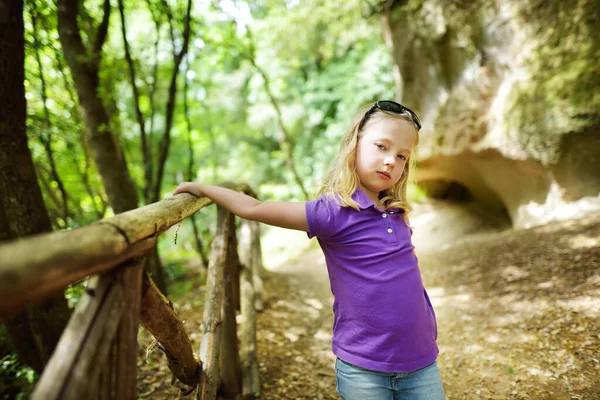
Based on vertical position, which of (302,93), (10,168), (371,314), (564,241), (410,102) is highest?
(302,93)

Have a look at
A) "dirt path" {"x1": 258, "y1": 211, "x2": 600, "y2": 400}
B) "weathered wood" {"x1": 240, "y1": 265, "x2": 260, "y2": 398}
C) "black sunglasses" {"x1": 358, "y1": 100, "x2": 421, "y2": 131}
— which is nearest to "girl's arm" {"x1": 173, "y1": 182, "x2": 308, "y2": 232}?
"black sunglasses" {"x1": 358, "y1": 100, "x2": 421, "y2": 131}

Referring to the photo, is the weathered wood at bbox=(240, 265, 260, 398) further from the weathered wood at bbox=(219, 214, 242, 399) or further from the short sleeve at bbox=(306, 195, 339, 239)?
the short sleeve at bbox=(306, 195, 339, 239)

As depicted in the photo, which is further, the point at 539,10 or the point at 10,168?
the point at 539,10

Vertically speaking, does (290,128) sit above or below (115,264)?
above

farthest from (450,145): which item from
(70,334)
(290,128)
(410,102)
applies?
(290,128)

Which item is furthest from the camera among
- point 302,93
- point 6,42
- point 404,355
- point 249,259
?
point 302,93

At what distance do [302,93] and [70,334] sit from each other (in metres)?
16.6

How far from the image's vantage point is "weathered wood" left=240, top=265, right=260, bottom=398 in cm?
270

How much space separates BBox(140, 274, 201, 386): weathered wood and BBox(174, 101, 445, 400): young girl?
0.53 m

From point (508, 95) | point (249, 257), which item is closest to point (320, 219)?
point (249, 257)

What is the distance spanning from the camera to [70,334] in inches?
35.9

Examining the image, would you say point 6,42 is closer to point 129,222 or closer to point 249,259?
point 129,222

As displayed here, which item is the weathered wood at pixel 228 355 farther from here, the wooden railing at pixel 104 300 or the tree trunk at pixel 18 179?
the tree trunk at pixel 18 179

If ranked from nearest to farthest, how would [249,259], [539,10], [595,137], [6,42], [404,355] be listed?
[404,355] → [6,42] → [249,259] → [595,137] → [539,10]
